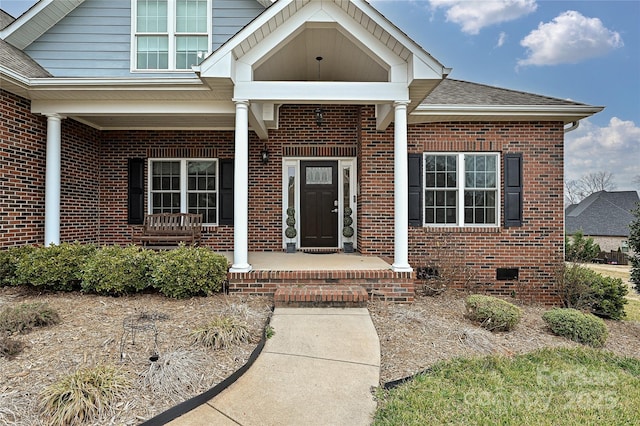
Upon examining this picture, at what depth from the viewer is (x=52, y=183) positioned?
19.0 ft

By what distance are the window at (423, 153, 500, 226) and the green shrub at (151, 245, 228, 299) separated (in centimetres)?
442

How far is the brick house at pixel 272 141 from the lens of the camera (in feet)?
17.2

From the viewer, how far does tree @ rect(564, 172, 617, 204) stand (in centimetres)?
3306

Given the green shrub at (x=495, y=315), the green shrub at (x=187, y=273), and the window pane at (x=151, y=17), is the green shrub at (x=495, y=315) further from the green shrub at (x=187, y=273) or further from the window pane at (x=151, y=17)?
the window pane at (x=151, y=17)

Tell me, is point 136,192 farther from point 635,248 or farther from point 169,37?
point 635,248

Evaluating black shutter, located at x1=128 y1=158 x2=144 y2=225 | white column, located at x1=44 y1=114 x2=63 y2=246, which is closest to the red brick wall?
black shutter, located at x1=128 y1=158 x2=144 y2=225

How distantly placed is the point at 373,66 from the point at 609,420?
5466 millimetres

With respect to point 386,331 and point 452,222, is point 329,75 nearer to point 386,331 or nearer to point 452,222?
point 452,222

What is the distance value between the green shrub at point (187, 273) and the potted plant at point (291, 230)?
260cm

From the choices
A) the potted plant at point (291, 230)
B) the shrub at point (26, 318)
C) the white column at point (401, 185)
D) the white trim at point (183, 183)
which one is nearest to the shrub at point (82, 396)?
the shrub at point (26, 318)

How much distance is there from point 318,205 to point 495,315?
4441 mm

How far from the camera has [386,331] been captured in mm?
3939

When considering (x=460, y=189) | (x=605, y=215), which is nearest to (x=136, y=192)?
(x=460, y=189)

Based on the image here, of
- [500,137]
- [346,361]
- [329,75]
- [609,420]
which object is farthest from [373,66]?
[609,420]
